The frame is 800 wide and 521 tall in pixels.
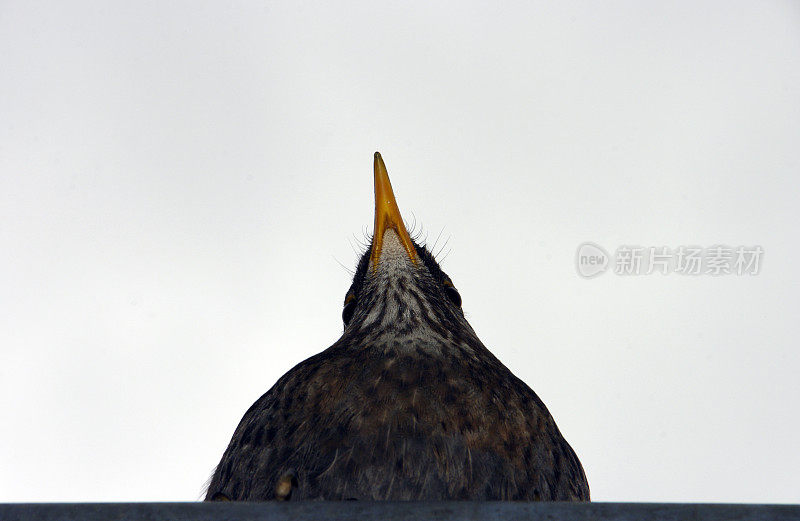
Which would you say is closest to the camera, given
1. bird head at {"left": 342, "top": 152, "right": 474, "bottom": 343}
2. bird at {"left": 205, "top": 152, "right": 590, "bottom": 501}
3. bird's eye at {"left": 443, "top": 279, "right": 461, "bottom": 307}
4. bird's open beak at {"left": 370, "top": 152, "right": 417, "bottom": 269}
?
bird at {"left": 205, "top": 152, "right": 590, "bottom": 501}

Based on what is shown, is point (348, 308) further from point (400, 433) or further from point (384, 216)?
point (400, 433)

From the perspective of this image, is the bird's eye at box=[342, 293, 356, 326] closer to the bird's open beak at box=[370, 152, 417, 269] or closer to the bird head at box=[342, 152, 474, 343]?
the bird head at box=[342, 152, 474, 343]

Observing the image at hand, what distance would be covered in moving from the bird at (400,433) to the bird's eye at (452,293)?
827 millimetres

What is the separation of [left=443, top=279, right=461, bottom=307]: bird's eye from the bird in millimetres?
827

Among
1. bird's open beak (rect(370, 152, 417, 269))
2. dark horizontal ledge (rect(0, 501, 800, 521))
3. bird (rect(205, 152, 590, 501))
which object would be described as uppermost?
bird's open beak (rect(370, 152, 417, 269))

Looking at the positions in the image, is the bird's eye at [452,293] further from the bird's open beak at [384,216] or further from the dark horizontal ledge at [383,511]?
the dark horizontal ledge at [383,511]

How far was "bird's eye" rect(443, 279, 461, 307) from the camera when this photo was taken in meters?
5.07

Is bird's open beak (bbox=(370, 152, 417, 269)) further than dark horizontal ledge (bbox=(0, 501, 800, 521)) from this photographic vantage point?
Yes

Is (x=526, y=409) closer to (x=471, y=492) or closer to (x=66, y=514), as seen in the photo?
(x=471, y=492)

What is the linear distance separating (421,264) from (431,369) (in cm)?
154

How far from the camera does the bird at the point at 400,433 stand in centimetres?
299

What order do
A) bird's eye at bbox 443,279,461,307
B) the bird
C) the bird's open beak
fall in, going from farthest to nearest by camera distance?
bird's eye at bbox 443,279,461,307, the bird's open beak, the bird

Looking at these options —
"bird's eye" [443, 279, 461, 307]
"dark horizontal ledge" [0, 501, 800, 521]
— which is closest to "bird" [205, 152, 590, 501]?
"bird's eye" [443, 279, 461, 307]

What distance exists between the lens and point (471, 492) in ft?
9.78
